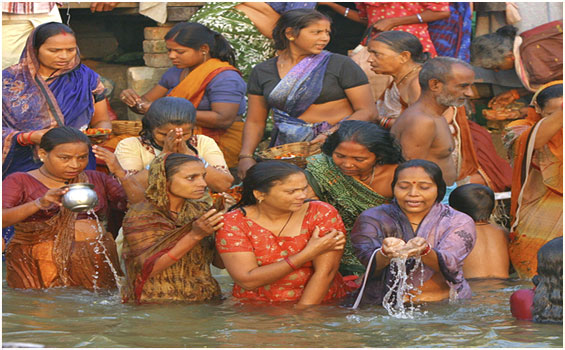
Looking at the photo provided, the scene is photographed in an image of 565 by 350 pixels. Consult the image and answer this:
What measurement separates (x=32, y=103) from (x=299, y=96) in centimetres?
188

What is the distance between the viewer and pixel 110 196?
6.86m

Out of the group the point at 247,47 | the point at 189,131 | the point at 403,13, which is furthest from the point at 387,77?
the point at 189,131

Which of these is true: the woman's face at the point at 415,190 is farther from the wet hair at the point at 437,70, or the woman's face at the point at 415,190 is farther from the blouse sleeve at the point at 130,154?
the blouse sleeve at the point at 130,154

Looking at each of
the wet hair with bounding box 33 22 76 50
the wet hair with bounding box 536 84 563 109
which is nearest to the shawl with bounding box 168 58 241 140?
the wet hair with bounding box 33 22 76 50

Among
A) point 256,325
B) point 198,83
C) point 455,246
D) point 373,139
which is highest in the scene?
point 198,83

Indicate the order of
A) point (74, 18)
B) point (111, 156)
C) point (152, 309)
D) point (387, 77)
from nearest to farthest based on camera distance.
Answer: point (152, 309)
point (111, 156)
point (387, 77)
point (74, 18)

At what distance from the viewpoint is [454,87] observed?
22.4 ft

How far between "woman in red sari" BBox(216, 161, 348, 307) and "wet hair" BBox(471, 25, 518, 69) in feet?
11.6

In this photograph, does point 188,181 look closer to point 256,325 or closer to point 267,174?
point 267,174

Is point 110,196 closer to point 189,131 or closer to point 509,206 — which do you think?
point 189,131

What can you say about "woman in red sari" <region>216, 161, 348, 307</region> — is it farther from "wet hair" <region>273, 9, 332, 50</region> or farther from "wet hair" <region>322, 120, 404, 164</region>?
"wet hair" <region>273, 9, 332, 50</region>

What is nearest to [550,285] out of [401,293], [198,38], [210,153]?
[401,293]

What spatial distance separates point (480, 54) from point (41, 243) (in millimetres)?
4416

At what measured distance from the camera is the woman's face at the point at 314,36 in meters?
7.54
